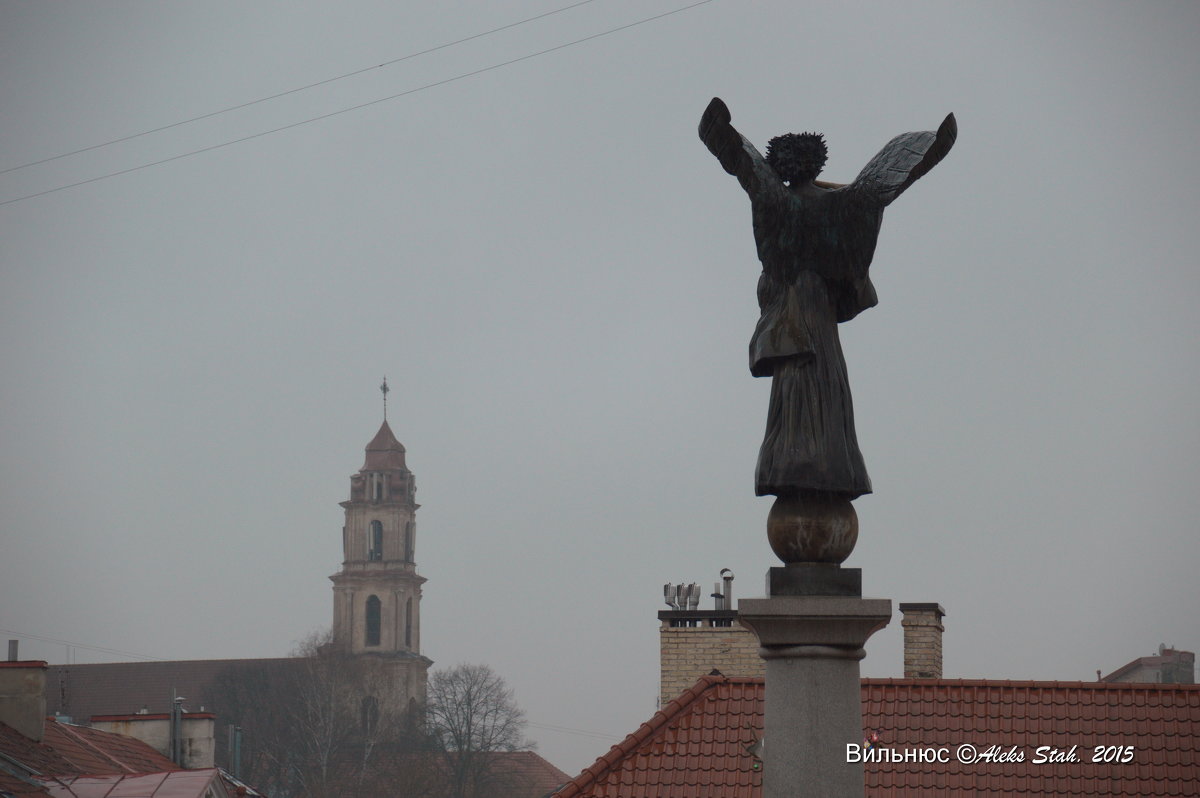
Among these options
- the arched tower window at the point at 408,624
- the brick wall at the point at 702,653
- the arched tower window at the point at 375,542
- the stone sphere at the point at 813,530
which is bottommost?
the stone sphere at the point at 813,530

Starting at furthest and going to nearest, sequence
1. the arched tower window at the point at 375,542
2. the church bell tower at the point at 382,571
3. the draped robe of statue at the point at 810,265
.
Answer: the arched tower window at the point at 375,542 → the church bell tower at the point at 382,571 → the draped robe of statue at the point at 810,265

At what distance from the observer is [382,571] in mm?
139625

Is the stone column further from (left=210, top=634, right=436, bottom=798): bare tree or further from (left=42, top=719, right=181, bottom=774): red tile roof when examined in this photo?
(left=210, top=634, right=436, bottom=798): bare tree

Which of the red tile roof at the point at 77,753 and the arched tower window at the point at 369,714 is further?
the arched tower window at the point at 369,714

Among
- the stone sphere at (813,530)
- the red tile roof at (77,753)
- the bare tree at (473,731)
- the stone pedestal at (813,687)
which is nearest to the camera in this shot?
the stone pedestal at (813,687)

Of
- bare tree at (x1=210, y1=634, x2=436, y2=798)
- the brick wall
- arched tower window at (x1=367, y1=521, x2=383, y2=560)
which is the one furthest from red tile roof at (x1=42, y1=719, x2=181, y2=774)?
arched tower window at (x1=367, y1=521, x2=383, y2=560)

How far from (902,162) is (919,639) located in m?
14.9

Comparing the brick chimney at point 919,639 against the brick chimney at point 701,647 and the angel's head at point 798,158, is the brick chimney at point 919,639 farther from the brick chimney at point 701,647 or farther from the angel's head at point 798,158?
the angel's head at point 798,158

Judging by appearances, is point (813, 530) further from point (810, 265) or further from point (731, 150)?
point (731, 150)

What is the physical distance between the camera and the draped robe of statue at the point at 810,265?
9.03 m

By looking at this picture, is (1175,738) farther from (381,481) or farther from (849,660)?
(381,481)

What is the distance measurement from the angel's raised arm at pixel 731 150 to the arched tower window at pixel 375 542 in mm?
133965

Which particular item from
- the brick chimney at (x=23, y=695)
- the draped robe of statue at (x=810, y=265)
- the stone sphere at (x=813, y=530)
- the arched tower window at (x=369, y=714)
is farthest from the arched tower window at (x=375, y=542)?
the stone sphere at (x=813, y=530)

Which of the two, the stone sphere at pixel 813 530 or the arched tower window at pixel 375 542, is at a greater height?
the arched tower window at pixel 375 542
